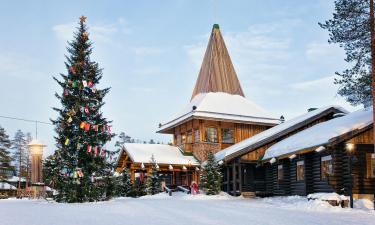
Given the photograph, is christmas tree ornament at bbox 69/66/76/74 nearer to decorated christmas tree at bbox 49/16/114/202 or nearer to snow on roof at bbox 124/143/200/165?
decorated christmas tree at bbox 49/16/114/202

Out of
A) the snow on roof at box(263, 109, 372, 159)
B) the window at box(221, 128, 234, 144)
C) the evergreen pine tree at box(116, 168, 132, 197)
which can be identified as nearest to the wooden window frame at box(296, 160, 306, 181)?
the snow on roof at box(263, 109, 372, 159)

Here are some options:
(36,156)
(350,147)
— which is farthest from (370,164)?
(36,156)

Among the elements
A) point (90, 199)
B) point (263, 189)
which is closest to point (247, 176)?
point (263, 189)

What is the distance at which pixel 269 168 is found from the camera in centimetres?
3203

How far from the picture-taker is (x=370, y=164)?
901 inches

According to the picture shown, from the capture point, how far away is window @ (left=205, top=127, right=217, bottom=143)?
39.3 meters

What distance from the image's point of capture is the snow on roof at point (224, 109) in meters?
38.8

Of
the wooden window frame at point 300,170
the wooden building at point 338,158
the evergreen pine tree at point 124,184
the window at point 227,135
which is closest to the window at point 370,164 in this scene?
the wooden building at point 338,158

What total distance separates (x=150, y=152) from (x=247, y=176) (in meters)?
8.81

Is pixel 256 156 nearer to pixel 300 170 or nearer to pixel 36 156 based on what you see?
pixel 300 170

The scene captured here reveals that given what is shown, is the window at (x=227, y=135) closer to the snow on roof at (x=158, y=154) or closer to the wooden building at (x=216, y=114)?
the wooden building at (x=216, y=114)

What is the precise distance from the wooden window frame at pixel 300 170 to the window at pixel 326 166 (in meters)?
1.49

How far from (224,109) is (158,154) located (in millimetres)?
6854

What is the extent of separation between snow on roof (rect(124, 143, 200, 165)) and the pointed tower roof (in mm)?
7073
